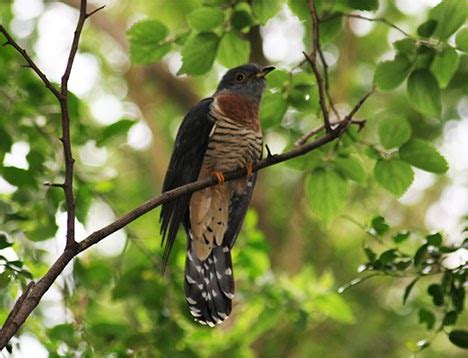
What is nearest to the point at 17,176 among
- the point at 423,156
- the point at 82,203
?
the point at 82,203

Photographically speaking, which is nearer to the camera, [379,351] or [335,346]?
[379,351]

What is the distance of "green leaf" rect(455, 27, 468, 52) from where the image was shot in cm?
257

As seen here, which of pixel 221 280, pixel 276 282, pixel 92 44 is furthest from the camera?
pixel 92 44

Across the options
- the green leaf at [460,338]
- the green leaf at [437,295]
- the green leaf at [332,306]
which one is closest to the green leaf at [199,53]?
the green leaf at [437,295]

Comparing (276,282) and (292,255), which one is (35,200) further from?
(292,255)

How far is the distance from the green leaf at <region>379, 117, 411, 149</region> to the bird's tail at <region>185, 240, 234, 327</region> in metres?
1.26

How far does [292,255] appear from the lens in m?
7.21

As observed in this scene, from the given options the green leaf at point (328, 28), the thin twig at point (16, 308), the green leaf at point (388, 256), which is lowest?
the thin twig at point (16, 308)

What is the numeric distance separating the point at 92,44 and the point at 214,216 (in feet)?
18.6

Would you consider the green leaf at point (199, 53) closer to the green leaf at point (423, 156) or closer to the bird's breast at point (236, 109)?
the green leaf at point (423, 156)

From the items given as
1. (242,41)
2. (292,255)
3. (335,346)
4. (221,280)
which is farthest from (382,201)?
(242,41)

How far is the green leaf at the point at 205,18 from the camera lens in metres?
2.70

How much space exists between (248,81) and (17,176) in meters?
1.76

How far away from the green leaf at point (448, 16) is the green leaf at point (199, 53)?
0.80 meters
